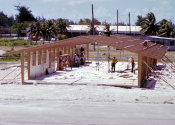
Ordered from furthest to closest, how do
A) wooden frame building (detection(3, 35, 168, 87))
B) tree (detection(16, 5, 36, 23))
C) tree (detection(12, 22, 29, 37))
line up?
1. tree (detection(16, 5, 36, 23))
2. tree (detection(12, 22, 29, 37))
3. wooden frame building (detection(3, 35, 168, 87))

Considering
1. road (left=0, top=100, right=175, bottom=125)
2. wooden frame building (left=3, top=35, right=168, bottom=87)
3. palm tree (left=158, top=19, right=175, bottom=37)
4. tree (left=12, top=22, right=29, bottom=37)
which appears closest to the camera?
road (left=0, top=100, right=175, bottom=125)

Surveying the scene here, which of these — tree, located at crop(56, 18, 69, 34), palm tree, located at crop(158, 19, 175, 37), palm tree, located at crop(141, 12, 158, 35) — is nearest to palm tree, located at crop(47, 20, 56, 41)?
tree, located at crop(56, 18, 69, 34)

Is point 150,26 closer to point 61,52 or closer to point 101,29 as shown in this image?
point 101,29

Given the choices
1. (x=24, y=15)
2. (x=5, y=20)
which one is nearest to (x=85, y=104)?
(x=24, y=15)

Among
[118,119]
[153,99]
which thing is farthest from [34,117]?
[153,99]

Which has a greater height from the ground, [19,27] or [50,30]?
[19,27]

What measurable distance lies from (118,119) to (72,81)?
9.47m

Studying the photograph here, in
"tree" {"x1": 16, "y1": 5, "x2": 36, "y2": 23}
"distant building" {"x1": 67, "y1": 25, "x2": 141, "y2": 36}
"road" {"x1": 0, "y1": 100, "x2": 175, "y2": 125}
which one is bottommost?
"road" {"x1": 0, "y1": 100, "x2": 175, "y2": 125}

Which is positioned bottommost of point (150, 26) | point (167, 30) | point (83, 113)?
point (83, 113)

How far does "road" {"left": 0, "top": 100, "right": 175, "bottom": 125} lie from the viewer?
36.4 feet

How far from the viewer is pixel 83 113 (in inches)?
484

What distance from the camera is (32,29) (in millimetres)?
66812

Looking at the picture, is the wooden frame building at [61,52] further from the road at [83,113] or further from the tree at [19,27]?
the tree at [19,27]

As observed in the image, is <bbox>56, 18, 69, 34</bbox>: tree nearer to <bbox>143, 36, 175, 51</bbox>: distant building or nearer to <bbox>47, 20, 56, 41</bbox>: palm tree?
<bbox>47, 20, 56, 41</bbox>: palm tree
